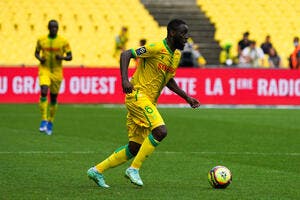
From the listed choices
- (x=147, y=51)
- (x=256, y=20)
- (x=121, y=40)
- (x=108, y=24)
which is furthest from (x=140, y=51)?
(x=256, y=20)

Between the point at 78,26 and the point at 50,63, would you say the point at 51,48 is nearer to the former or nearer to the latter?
the point at 50,63

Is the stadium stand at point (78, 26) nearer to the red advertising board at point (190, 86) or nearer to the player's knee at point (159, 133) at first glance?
the red advertising board at point (190, 86)

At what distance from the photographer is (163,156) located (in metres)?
14.0

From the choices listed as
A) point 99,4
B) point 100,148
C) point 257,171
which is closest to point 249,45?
point 99,4

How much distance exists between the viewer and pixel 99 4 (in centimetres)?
3359

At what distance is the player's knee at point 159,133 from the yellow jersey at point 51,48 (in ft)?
27.7

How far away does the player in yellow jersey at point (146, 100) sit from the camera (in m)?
9.97

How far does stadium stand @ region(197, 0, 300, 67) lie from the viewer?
34938 mm

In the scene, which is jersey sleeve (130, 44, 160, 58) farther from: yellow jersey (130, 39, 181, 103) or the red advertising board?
the red advertising board

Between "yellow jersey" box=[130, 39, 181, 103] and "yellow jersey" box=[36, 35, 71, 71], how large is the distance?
26.2ft

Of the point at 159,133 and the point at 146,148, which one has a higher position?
the point at 159,133

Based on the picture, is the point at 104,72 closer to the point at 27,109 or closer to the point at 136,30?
the point at 27,109

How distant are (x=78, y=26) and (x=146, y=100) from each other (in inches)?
868

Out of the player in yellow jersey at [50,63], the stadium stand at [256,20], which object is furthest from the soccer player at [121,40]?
the player in yellow jersey at [50,63]
